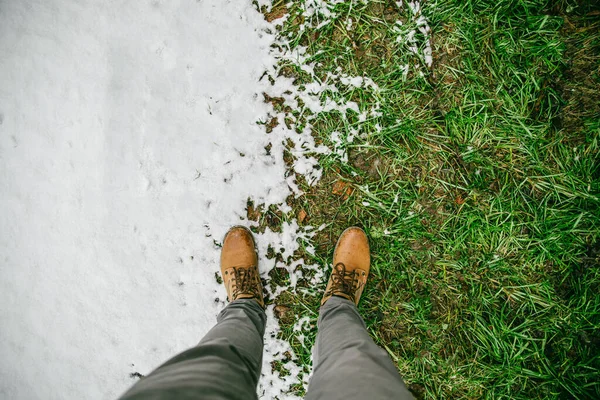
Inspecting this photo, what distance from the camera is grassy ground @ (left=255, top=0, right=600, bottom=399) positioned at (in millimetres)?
1563

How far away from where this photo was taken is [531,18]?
1555 mm

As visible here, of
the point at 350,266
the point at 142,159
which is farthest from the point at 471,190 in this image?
the point at 142,159

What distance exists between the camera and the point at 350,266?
5.34 ft

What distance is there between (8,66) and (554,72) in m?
3.05

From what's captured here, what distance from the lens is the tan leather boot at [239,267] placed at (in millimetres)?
1659

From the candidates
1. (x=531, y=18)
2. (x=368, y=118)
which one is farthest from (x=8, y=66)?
(x=531, y=18)

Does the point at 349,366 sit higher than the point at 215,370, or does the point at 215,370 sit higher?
the point at 215,370

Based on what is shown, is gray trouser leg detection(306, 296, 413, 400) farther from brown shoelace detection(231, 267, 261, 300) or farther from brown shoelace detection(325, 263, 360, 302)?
brown shoelace detection(231, 267, 261, 300)

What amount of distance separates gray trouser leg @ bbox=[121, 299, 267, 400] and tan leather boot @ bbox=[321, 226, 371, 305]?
0.49 metres

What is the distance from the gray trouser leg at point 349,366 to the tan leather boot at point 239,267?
442mm

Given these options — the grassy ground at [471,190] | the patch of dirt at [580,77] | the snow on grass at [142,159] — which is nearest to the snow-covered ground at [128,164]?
the snow on grass at [142,159]

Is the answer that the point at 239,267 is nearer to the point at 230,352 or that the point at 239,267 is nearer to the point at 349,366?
the point at 230,352

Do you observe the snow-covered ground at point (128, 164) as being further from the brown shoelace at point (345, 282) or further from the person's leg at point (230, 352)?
the brown shoelace at point (345, 282)

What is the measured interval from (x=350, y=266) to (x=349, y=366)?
1.88 ft
